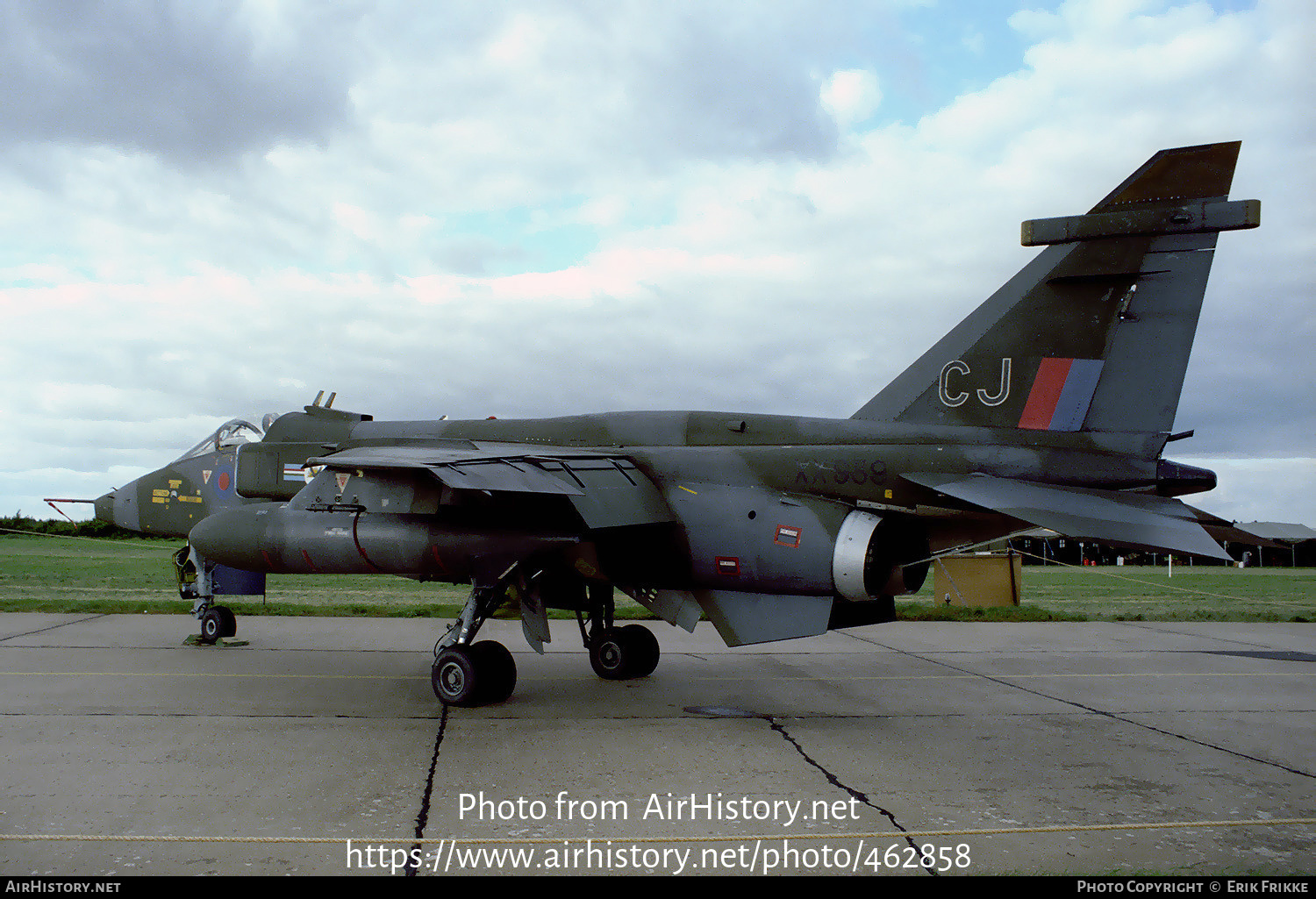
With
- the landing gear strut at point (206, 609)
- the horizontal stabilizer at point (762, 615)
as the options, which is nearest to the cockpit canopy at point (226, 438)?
the landing gear strut at point (206, 609)

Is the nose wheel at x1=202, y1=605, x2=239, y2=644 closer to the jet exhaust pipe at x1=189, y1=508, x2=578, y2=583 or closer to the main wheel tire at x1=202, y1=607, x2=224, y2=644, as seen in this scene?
the main wheel tire at x1=202, y1=607, x2=224, y2=644

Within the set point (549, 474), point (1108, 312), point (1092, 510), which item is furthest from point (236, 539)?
point (1108, 312)

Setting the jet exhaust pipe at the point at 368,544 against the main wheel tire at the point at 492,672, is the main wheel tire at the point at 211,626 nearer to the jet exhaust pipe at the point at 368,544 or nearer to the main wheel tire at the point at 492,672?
the jet exhaust pipe at the point at 368,544

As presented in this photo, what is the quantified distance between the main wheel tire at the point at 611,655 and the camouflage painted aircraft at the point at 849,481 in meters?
1.24

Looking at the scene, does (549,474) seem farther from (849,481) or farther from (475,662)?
(849,481)

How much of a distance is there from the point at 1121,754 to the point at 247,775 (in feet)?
20.5

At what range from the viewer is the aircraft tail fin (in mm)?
7090

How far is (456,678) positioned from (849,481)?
401 cm

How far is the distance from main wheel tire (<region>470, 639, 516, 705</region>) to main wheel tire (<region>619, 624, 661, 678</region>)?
1.69 meters

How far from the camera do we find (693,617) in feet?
27.3

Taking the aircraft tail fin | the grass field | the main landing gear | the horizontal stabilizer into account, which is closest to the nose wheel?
the grass field

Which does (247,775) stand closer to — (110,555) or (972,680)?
(972,680)

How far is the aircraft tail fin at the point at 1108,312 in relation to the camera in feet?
23.3

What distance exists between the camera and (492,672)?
8125 mm
